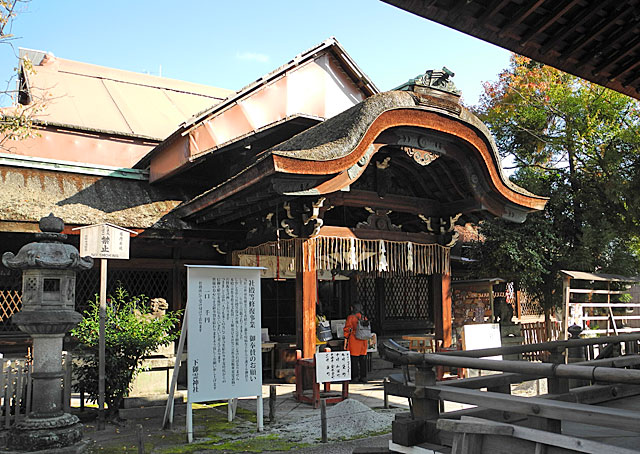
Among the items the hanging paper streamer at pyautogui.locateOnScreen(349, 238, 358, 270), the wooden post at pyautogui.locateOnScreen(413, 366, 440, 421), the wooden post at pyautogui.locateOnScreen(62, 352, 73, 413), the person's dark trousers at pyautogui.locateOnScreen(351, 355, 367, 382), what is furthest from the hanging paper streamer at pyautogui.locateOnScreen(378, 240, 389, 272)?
the wooden post at pyautogui.locateOnScreen(413, 366, 440, 421)

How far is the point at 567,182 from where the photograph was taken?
17.4 m

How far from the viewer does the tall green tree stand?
15.4 m

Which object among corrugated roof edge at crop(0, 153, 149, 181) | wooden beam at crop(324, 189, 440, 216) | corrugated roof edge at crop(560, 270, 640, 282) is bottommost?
corrugated roof edge at crop(560, 270, 640, 282)

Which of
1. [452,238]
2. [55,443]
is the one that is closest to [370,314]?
[452,238]

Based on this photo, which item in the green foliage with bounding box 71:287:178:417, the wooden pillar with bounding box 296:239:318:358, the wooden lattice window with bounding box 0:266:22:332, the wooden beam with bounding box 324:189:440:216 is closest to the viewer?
the green foliage with bounding box 71:287:178:417

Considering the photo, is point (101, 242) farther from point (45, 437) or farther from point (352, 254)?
point (352, 254)

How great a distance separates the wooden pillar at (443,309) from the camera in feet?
37.6

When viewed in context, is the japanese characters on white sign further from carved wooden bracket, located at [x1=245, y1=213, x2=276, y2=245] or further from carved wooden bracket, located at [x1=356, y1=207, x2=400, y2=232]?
carved wooden bracket, located at [x1=356, y1=207, x2=400, y2=232]

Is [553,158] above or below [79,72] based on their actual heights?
below

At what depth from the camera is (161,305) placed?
9766 mm

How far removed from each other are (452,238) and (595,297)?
5.37m

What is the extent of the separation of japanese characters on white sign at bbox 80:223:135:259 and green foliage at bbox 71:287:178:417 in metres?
0.84

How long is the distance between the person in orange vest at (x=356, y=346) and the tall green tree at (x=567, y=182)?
5292 millimetres

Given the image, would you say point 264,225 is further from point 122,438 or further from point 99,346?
point 122,438
